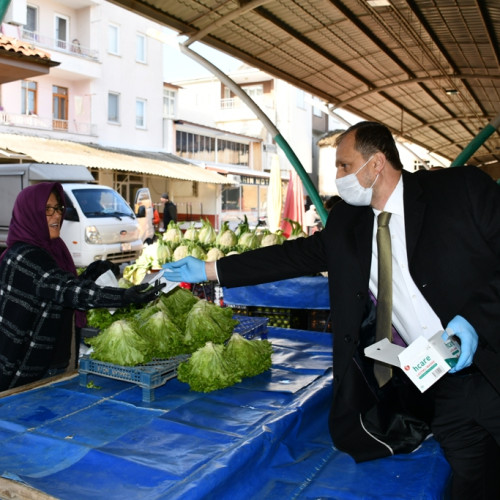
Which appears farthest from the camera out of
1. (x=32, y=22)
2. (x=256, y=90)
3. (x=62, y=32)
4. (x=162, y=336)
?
(x=256, y=90)

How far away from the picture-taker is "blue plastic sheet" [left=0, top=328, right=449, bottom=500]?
78.4 inches

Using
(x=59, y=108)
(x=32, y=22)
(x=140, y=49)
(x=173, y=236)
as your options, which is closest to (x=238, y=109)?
(x=140, y=49)

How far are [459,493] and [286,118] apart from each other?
1531 inches

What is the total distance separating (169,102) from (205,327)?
2917 centimetres

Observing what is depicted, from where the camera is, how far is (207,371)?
287 centimetres

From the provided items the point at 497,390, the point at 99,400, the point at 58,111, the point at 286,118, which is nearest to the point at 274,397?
the point at 99,400

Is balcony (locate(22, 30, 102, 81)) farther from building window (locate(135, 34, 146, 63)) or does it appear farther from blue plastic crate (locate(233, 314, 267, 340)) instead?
blue plastic crate (locate(233, 314, 267, 340))

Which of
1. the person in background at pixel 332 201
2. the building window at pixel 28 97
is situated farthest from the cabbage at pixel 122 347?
the building window at pixel 28 97

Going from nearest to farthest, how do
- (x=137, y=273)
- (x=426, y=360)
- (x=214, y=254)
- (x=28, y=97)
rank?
(x=426, y=360) → (x=214, y=254) → (x=137, y=273) → (x=28, y=97)

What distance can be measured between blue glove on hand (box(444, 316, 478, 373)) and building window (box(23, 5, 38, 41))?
80.3ft

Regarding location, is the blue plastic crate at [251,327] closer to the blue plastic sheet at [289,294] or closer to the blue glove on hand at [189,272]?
the blue glove on hand at [189,272]

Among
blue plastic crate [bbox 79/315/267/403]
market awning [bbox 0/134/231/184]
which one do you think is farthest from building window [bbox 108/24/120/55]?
blue plastic crate [bbox 79/315/267/403]

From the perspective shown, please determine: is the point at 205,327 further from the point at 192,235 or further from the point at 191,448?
the point at 192,235

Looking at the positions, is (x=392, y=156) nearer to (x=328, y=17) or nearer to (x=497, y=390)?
(x=497, y=390)
